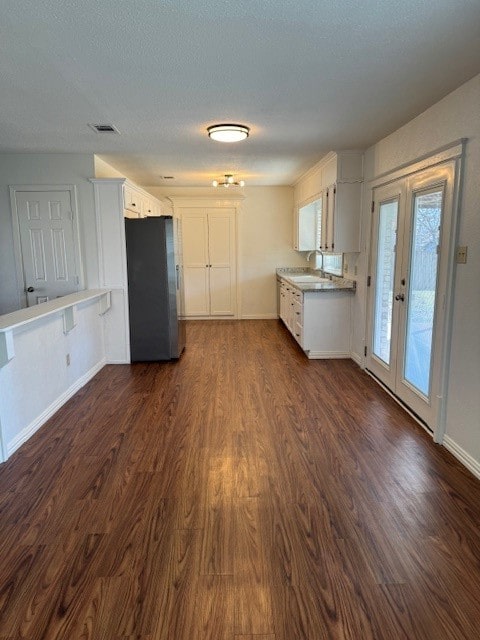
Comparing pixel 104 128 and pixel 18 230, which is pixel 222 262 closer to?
pixel 18 230

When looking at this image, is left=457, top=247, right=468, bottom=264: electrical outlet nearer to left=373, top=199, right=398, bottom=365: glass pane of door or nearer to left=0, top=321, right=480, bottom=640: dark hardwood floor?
left=373, top=199, right=398, bottom=365: glass pane of door

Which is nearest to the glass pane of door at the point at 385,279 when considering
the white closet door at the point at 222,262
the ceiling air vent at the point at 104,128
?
the ceiling air vent at the point at 104,128

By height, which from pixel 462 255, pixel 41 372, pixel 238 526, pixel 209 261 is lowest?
pixel 238 526

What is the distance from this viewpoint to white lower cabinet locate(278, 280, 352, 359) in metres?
4.88

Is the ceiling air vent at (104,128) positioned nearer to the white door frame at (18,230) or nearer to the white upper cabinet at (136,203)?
the white upper cabinet at (136,203)

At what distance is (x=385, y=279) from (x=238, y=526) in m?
2.80

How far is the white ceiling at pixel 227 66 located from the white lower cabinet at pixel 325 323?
70.6 inches

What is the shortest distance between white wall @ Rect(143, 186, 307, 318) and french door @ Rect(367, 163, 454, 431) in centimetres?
333

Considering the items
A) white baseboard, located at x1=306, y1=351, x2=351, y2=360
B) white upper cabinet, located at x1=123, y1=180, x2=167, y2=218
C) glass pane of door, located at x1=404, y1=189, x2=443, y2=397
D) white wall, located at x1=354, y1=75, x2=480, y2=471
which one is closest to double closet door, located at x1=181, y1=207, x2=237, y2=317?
white upper cabinet, located at x1=123, y1=180, x2=167, y2=218

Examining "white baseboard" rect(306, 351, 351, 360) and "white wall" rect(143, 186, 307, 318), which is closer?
"white baseboard" rect(306, 351, 351, 360)

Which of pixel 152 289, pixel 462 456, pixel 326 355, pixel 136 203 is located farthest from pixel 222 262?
pixel 462 456

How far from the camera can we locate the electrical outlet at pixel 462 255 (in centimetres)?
255

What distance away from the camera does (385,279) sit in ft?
12.9

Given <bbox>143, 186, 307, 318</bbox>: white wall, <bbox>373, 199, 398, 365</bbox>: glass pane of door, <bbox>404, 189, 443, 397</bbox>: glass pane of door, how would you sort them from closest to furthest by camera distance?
<bbox>404, 189, 443, 397</bbox>: glass pane of door → <bbox>373, 199, 398, 365</bbox>: glass pane of door → <bbox>143, 186, 307, 318</bbox>: white wall
